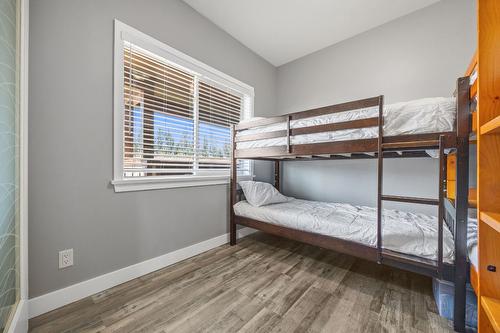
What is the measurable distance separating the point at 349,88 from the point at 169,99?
7.58ft

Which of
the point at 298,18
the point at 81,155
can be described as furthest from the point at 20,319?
the point at 298,18

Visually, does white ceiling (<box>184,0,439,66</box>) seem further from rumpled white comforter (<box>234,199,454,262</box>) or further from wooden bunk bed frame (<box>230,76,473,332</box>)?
rumpled white comforter (<box>234,199,454,262</box>)

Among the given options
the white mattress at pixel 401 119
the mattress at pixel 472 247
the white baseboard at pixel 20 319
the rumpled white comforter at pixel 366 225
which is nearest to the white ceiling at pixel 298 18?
the white mattress at pixel 401 119

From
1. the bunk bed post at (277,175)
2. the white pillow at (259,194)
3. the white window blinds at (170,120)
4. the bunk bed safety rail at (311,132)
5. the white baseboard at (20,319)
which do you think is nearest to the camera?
the white baseboard at (20,319)

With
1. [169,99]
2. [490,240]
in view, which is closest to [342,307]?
[490,240]

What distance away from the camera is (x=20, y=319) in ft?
3.53

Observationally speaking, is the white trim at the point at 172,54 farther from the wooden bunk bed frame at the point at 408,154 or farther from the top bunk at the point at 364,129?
the wooden bunk bed frame at the point at 408,154

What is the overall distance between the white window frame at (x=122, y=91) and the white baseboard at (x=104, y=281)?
68 cm

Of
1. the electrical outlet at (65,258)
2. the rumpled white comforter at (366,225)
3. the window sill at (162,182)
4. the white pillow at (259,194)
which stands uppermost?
the window sill at (162,182)

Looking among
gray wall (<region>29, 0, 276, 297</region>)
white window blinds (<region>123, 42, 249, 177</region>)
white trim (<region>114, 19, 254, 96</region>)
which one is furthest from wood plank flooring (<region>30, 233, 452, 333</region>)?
white trim (<region>114, 19, 254, 96</region>)

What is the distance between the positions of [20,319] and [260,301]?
137 centimetres

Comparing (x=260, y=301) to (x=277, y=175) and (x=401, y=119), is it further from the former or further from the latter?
(x=277, y=175)

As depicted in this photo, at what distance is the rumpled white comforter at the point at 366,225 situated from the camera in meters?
1.34

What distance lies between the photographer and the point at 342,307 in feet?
4.58
